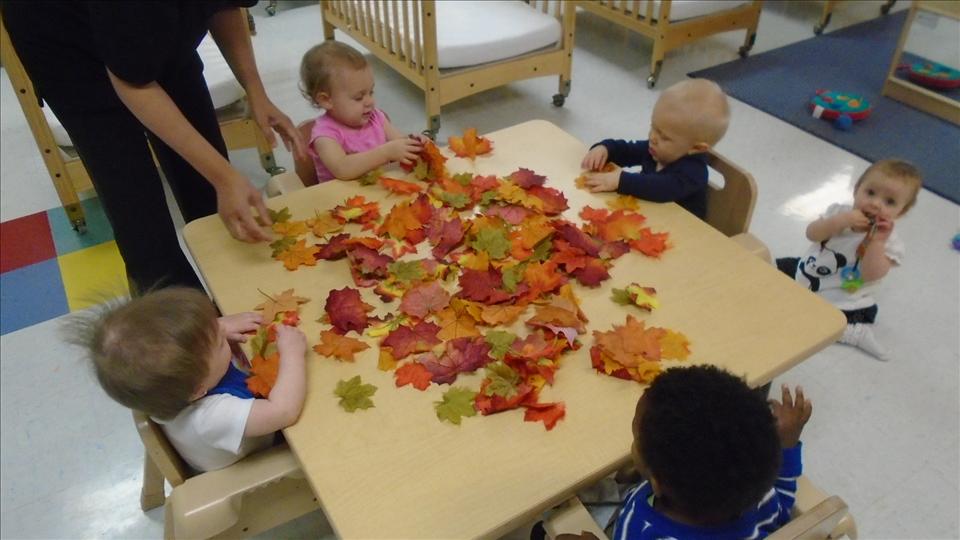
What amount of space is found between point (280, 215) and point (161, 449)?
2.03 feet

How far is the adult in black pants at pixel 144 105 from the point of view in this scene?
1207 mm

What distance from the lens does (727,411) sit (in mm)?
887

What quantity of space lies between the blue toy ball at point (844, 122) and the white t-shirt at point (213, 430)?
3.27 m

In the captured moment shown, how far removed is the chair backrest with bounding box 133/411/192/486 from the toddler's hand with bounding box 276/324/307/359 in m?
0.24

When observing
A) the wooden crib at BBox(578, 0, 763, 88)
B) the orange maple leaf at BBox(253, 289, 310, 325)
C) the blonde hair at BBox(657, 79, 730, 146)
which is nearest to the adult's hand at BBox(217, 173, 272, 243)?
the orange maple leaf at BBox(253, 289, 310, 325)

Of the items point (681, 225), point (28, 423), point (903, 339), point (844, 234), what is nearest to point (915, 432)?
point (903, 339)

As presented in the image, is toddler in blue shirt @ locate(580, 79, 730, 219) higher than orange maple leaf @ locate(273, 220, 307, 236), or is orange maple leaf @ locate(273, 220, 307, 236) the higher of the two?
toddler in blue shirt @ locate(580, 79, 730, 219)

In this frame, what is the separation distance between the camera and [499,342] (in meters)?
1.22

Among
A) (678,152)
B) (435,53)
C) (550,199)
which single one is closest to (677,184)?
(678,152)

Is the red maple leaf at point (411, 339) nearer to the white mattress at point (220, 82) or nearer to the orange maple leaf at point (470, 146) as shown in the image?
the orange maple leaf at point (470, 146)

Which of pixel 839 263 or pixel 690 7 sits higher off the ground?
pixel 690 7

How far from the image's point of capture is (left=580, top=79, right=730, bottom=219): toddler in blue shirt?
1.64 metres

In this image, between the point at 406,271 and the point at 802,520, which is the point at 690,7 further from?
the point at 802,520

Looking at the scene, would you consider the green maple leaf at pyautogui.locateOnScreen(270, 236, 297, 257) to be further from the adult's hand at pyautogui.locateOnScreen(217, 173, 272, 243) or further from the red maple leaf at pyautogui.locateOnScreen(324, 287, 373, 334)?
the red maple leaf at pyautogui.locateOnScreen(324, 287, 373, 334)
